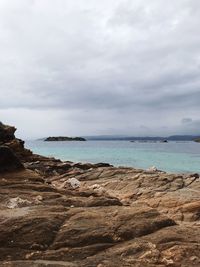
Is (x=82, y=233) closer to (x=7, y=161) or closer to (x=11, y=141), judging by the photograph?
(x=7, y=161)

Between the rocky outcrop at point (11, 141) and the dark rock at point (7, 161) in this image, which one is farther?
the rocky outcrop at point (11, 141)

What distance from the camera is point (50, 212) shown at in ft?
40.2

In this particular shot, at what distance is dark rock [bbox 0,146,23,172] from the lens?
17734 mm

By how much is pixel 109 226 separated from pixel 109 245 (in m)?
0.76

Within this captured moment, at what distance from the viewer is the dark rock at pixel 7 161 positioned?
58.2 feet

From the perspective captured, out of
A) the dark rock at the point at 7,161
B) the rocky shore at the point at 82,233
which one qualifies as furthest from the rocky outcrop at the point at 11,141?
the rocky shore at the point at 82,233

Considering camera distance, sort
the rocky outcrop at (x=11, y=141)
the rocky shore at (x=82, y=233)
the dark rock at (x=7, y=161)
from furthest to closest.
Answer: the rocky outcrop at (x=11, y=141) < the dark rock at (x=7, y=161) < the rocky shore at (x=82, y=233)

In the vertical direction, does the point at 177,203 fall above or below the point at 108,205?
below

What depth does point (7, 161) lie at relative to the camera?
18016 mm

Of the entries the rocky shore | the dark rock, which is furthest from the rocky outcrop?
the rocky shore

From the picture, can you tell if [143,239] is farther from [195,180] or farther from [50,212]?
[195,180]

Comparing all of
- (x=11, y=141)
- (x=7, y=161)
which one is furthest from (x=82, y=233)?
(x=11, y=141)

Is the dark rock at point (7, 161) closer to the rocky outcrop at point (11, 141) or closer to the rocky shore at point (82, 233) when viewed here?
the rocky shore at point (82, 233)

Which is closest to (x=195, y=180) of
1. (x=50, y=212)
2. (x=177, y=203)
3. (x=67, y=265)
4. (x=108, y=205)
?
(x=177, y=203)
